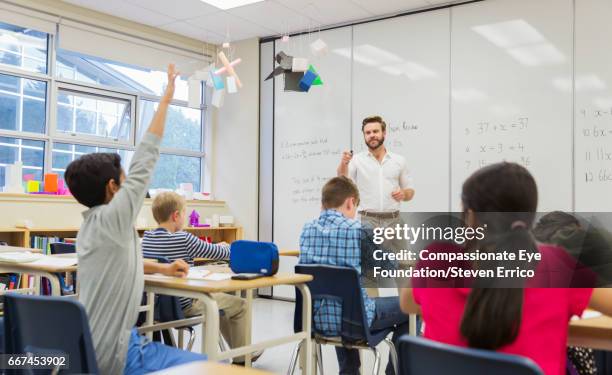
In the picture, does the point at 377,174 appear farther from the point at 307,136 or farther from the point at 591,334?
the point at 591,334

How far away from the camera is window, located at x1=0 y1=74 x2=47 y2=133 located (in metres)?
5.07

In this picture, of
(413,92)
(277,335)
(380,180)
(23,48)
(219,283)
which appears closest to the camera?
(219,283)

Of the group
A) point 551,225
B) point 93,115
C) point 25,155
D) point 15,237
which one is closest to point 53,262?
point 551,225

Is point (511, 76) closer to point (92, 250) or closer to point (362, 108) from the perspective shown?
point (362, 108)

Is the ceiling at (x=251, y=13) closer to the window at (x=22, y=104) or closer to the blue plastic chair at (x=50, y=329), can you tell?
the window at (x=22, y=104)

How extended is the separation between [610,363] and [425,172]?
302 centimetres

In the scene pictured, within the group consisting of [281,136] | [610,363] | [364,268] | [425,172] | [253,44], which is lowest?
[610,363]

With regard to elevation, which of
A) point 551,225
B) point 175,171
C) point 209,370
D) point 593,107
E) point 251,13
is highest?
point 251,13

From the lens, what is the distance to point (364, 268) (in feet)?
9.05

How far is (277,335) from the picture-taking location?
4.36m

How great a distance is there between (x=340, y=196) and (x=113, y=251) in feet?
4.10

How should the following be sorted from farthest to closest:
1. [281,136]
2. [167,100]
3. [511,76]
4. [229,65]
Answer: [281,136] < [511,76] < [229,65] < [167,100]

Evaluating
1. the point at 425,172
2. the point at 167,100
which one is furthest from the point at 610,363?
the point at 425,172

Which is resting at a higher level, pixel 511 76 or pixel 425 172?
pixel 511 76
